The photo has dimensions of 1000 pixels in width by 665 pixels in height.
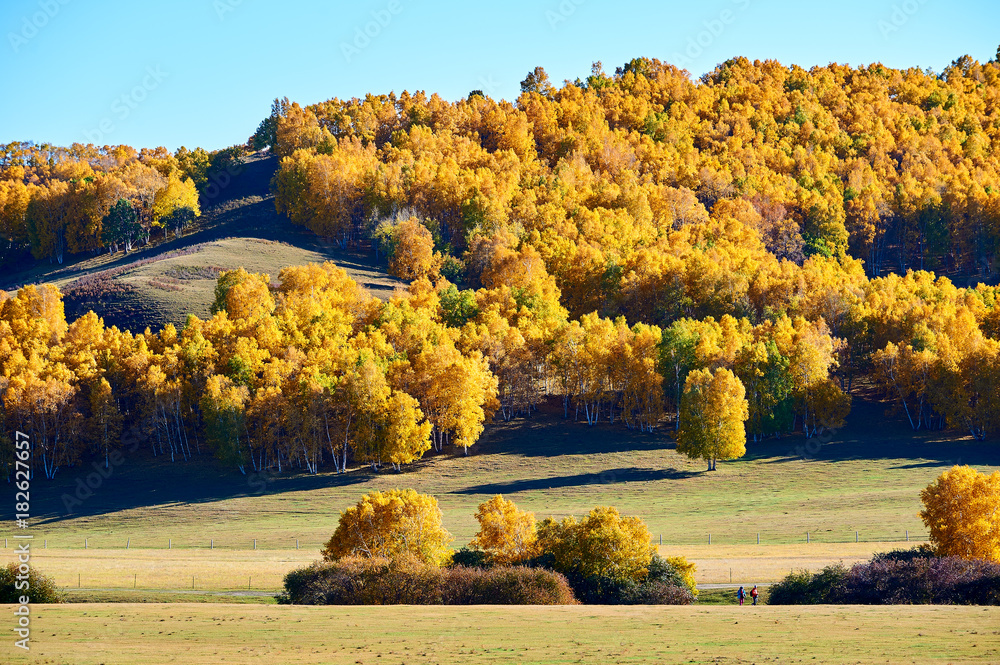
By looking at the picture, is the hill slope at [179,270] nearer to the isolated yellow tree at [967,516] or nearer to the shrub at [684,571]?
the shrub at [684,571]

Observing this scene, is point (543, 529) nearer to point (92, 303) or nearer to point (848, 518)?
point (848, 518)

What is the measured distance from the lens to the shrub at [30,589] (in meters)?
55.6

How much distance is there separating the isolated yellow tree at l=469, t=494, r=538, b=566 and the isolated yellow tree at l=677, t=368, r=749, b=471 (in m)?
47.3

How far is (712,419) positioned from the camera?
10594cm

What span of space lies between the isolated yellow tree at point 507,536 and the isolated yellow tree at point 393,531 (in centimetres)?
261

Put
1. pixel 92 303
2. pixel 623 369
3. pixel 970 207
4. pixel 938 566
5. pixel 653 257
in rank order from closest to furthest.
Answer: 1. pixel 938 566
2. pixel 623 369
3. pixel 92 303
4. pixel 653 257
5. pixel 970 207

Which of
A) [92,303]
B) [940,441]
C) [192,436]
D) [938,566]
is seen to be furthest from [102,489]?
[940,441]

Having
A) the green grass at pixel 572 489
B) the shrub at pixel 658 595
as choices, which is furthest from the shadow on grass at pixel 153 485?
the shrub at pixel 658 595

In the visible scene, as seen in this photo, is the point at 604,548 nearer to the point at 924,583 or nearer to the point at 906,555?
the point at 924,583

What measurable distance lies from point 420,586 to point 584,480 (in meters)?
47.6

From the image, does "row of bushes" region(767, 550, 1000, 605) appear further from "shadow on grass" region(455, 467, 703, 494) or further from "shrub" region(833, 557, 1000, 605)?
"shadow on grass" region(455, 467, 703, 494)

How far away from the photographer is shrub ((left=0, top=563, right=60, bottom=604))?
55.6 meters

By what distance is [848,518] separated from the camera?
8269 centimetres

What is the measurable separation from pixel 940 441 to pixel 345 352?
68493 mm
